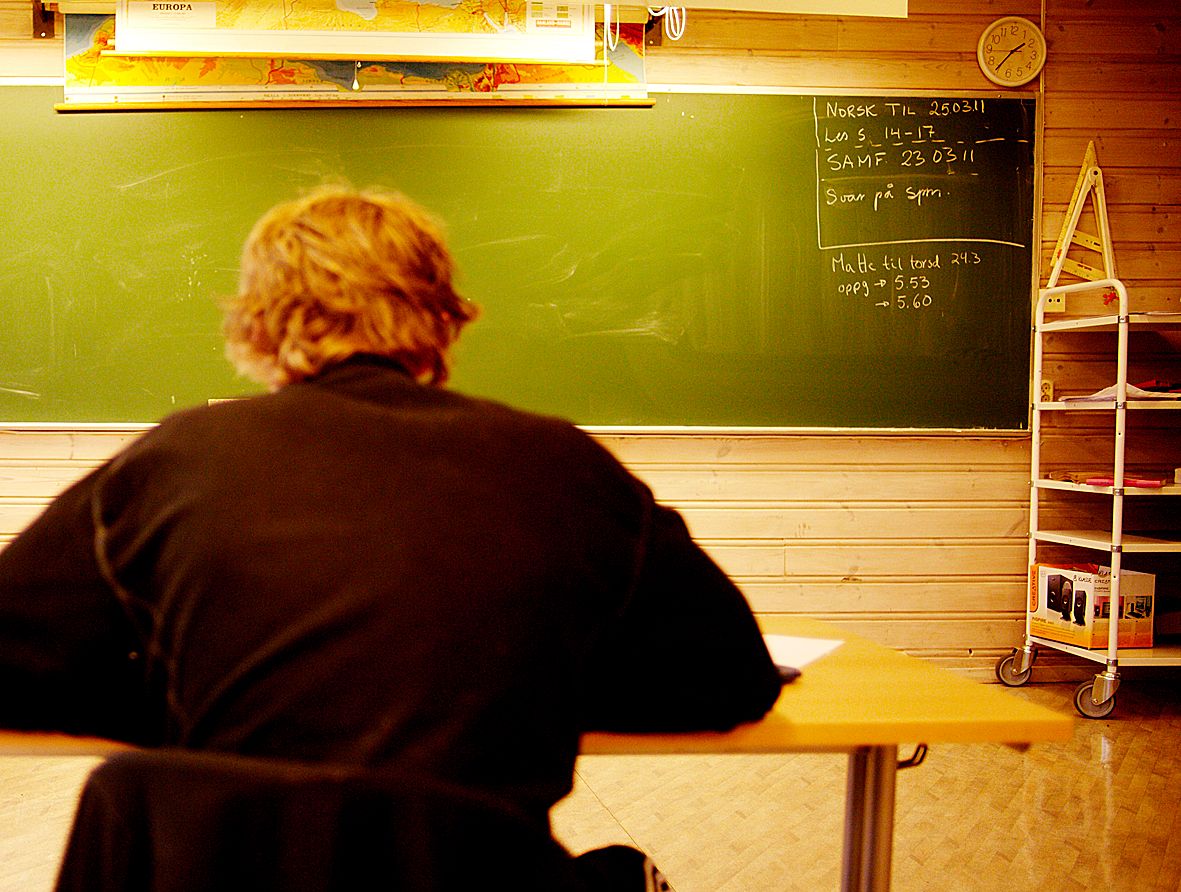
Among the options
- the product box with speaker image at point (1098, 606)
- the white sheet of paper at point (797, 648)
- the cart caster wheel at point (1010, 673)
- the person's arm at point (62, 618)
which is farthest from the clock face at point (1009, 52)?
the person's arm at point (62, 618)

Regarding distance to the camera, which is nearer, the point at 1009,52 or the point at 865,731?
the point at 865,731

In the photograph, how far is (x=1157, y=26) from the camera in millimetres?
3633

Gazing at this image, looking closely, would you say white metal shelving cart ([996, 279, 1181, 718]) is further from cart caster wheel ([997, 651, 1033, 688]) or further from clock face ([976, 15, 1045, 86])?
clock face ([976, 15, 1045, 86])

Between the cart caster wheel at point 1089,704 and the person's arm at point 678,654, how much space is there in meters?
2.84

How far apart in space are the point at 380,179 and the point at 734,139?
50.8 inches

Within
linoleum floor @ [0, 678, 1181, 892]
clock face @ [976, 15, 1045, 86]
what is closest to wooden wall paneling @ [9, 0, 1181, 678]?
clock face @ [976, 15, 1045, 86]

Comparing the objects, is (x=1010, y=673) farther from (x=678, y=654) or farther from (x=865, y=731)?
(x=678, y=654)

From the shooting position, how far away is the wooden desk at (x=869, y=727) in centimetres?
99

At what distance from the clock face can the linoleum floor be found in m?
2.38

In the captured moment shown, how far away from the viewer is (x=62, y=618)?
0.82 m

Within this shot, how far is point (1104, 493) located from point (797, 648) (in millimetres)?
2578

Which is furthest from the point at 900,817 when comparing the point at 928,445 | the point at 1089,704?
the point at 928,445

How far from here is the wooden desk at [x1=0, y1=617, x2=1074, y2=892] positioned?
38.5 inches

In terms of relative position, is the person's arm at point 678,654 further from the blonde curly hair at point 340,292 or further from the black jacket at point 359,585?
the blonde curly hair at point 340,292
